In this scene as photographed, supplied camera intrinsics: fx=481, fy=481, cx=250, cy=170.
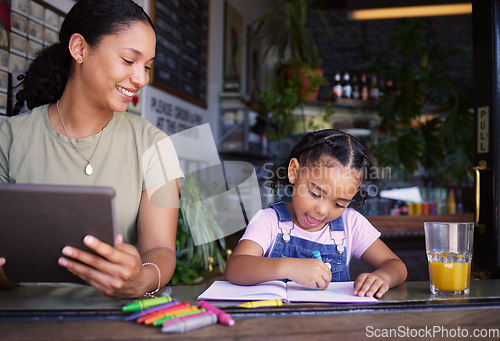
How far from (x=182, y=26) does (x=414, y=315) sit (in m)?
3.08

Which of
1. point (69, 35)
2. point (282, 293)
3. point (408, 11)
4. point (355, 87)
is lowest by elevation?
point (282, 293)

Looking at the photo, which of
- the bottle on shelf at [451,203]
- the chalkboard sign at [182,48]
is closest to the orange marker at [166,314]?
the chalkboard sign at [182,48]

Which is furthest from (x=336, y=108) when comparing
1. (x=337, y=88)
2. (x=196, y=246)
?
(x=196, y=246)

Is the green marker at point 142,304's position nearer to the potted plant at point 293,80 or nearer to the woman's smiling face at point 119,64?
the woman's smiling face at point 119,64

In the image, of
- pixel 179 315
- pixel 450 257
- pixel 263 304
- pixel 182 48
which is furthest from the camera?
pixel 182 48

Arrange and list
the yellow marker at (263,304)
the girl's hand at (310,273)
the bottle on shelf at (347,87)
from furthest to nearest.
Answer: the bottle on shelf at (347,87) → the girl's hand at (310,273) → the yellow marker at (263,304)

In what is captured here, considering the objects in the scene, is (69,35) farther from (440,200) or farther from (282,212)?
(440,200)

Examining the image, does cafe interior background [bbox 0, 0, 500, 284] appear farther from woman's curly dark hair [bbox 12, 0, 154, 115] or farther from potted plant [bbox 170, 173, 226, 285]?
woman's curly dark hair [bbox 12, 0, 154, 115]

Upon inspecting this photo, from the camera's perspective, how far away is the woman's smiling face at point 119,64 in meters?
1.31

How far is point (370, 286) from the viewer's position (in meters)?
1.15

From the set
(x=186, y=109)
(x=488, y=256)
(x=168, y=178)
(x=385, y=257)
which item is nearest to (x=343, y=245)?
(x=385, y=257)

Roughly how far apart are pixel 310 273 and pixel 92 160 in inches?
27.9

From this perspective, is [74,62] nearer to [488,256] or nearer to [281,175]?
[281,175]

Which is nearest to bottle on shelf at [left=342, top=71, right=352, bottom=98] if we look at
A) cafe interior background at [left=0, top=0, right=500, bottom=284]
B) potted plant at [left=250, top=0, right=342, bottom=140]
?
cafe interior background at [left=0, top=0, right=500, bottom=284]
